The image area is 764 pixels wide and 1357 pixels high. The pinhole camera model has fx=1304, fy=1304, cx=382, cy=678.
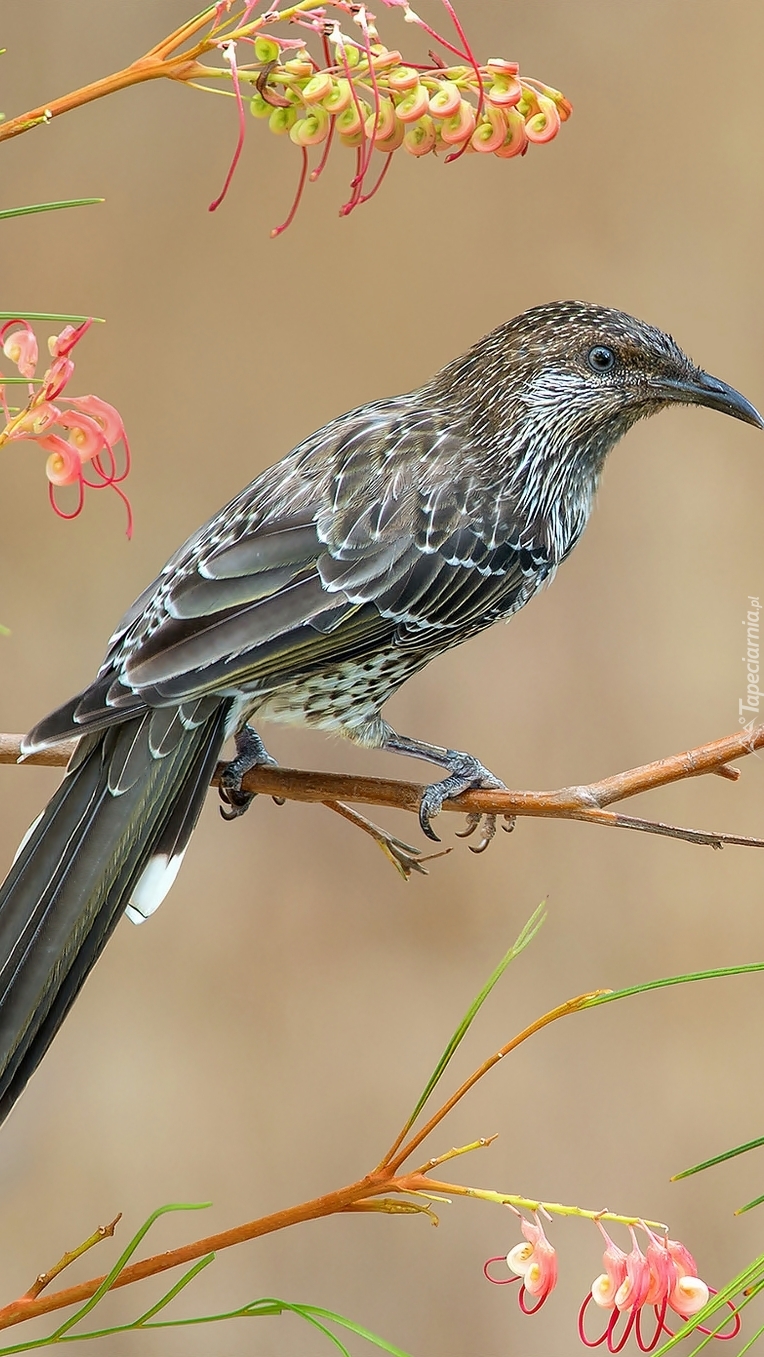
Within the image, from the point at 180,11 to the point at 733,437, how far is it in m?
1.27

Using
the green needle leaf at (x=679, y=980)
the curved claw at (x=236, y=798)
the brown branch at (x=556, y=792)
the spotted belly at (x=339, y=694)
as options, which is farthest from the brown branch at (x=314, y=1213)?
the curved claw at (x=236, y=798)

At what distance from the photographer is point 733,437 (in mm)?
2516

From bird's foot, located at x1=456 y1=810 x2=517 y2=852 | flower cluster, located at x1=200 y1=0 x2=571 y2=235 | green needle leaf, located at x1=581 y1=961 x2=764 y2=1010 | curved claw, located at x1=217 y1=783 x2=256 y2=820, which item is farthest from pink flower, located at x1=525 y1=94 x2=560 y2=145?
curved claw, located at x1=217 y1=783 x2=256 y2=820

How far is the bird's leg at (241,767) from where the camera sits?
140 cm

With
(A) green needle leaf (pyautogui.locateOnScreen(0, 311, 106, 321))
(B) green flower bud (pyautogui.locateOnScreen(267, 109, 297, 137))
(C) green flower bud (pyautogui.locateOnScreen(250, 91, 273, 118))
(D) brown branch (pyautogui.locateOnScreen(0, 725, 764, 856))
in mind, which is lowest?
(D) brown branch (pyautogui.locateOnScreen(0, 725, 764, 856))

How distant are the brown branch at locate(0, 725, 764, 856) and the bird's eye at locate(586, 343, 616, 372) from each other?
1.52 ft

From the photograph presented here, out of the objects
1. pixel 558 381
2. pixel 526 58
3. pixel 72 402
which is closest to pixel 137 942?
pixel 558 381

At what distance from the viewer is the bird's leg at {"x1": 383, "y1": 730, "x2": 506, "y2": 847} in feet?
4.00

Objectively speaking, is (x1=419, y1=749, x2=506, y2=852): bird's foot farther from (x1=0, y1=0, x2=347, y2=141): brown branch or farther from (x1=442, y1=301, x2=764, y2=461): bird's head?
(x1=0, y1=0, x2=347, y2=141): brown branch

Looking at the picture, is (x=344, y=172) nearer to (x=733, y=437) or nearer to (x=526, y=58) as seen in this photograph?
(x=526, y=58)

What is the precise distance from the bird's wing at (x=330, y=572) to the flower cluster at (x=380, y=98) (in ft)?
1.59

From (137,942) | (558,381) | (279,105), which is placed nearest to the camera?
(279,105)

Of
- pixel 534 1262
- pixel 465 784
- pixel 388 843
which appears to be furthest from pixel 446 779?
pixel 534 1262

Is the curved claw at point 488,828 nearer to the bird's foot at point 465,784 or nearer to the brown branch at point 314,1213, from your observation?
the bird's foot at point 465,784
